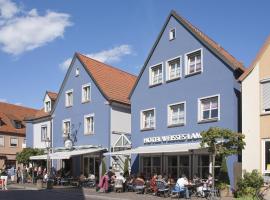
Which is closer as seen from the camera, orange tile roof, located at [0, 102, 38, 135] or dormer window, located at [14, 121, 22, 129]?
orange tile roof, located at [0, 102, 38, 135]

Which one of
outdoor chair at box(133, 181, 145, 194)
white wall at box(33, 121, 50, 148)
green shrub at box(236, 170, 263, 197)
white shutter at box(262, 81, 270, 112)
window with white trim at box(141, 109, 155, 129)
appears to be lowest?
outdoor chair at box(133, 181, 145, 194)

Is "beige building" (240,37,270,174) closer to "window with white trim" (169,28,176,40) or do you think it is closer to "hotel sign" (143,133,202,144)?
"hotel sign" (143,133,202,144)

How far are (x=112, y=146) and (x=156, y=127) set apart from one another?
5.13m

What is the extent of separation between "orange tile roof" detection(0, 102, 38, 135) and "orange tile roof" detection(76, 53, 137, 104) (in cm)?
2389

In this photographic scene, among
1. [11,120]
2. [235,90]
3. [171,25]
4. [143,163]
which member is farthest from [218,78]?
[11,120]

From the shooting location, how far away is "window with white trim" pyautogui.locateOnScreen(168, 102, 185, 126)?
3000cm

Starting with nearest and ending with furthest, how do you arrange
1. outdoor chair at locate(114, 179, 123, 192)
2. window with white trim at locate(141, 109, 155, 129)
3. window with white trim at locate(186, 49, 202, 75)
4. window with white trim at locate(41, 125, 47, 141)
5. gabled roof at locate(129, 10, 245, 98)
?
gabled roof at locate(129, 10, 245, 98)
window with white trim at locate(186, 49, 202, 75)
outdoor chair at locate(114, 179, 123, 192)
window with white trim at locate(141, 109, 155, 129)
window with white trim at locate(41, 125, 47, 141)

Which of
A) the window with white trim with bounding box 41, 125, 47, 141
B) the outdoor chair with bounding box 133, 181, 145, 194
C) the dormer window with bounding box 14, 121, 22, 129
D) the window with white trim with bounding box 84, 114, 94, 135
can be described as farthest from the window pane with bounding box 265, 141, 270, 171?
the dormer window with bounding box 14, 121, 22, 129

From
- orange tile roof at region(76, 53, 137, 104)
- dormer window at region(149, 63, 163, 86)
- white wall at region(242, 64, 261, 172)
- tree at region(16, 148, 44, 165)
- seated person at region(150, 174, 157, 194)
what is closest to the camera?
white wall at region(242, 64, 261, 172)

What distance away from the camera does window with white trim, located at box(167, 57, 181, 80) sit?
30567mm

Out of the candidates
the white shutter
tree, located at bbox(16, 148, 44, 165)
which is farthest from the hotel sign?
tree, located at bbox(16, 148, 44, 165)

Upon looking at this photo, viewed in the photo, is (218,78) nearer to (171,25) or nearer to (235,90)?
(235,90)

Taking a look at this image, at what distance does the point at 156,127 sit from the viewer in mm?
31906

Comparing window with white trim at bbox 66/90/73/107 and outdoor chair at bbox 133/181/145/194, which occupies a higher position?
window with white trim at bbox 66/90/73/107
